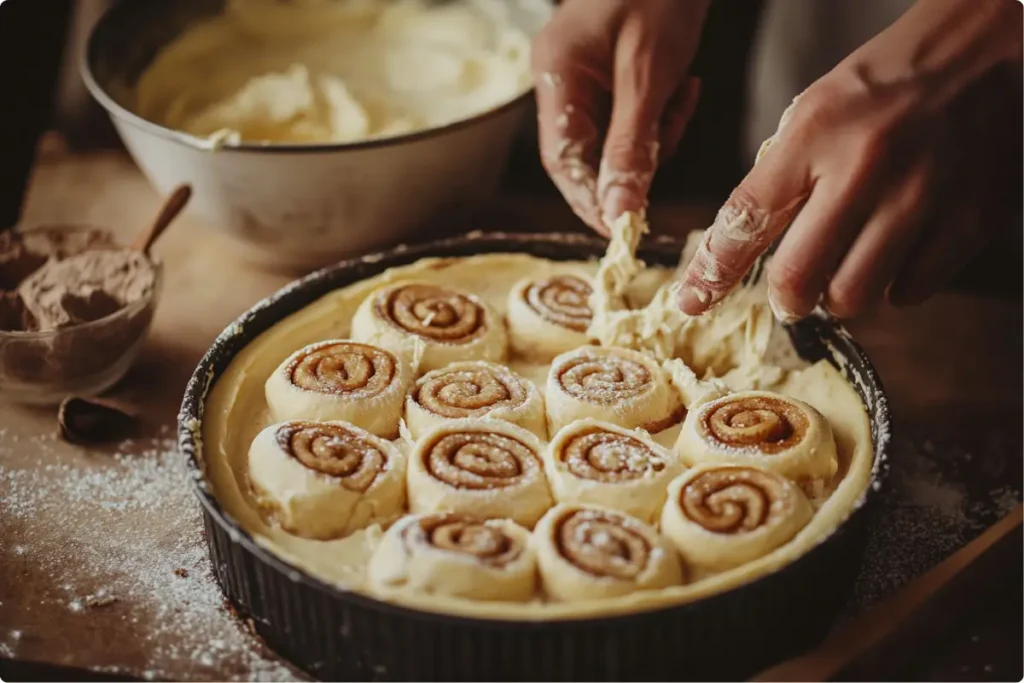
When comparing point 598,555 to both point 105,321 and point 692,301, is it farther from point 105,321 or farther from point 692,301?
point 105,321

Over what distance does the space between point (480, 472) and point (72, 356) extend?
1.15 meters

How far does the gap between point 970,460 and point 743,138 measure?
1.85 metres

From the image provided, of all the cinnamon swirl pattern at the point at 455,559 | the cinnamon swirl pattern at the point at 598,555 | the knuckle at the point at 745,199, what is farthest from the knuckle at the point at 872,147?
the cinnamon swirl pattern at the point at 455,559

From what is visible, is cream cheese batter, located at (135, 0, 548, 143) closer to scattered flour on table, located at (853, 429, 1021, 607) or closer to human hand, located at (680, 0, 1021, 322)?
human hand, located at (680, 0, 1021, 322)

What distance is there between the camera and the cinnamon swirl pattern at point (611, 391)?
2346mm

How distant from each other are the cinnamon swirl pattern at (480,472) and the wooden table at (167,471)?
1.44ft

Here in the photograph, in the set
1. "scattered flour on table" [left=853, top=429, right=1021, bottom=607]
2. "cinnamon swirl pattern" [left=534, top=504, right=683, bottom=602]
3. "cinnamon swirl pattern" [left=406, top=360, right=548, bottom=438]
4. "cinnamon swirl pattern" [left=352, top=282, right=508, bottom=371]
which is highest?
"cinnamon swirl pattern" [left=534, top=504, right=683, bottom=602]

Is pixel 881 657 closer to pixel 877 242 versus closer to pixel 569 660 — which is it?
pixel 569 660

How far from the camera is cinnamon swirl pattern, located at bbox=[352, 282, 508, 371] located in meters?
2.57

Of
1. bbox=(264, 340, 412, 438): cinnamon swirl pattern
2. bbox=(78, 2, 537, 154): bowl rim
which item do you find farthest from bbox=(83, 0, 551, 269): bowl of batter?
bbox=(264, 340, 412, 438): cinnamon swirl pattern

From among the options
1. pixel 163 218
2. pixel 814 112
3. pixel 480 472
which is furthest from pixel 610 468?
pixel 163 218

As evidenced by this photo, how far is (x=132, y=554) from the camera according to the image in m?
2.35

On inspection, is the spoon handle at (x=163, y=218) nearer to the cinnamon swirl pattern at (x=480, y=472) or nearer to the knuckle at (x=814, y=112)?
the cinnamon swirl pattern at (x=480, y=472)

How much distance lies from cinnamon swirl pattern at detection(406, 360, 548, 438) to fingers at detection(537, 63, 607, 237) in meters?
0.52
